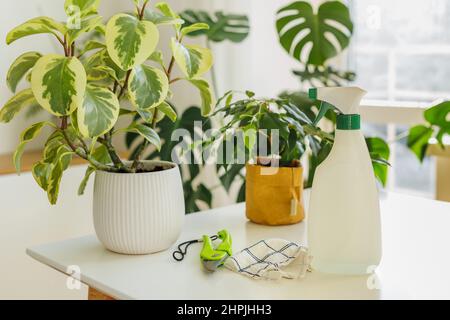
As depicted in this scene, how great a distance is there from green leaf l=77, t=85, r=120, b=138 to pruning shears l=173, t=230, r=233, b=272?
0.89 ft

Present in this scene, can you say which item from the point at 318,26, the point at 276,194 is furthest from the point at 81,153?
the point at 318,26

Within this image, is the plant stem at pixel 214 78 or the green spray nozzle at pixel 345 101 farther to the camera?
the plant stem at pixel 214 78

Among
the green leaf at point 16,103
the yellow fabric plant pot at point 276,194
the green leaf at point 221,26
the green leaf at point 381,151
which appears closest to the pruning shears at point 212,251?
the yellow fabric plant pot at point 276,194

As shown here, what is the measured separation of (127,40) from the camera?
103 centimetres

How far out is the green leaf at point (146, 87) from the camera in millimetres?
1078

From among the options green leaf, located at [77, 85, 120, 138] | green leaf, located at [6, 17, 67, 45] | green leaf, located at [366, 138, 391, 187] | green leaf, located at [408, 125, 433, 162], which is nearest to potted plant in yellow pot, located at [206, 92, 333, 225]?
green leaf, located at [77, 85, 120, 138]

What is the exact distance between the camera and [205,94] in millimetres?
1279

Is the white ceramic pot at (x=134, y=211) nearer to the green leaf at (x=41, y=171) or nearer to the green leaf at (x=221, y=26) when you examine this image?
the green leaf at (x=41, y=171)

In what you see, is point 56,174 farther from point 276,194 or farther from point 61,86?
point 276,194

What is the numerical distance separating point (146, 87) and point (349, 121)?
1.10 ft

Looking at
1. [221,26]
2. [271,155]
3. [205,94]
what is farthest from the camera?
[221,26]

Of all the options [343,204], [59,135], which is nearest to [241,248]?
[343,204]

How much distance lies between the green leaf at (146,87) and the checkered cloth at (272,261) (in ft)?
0.97

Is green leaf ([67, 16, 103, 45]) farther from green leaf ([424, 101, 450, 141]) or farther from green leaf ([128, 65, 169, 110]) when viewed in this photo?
green leaf ([424, 101, 450, 141])
